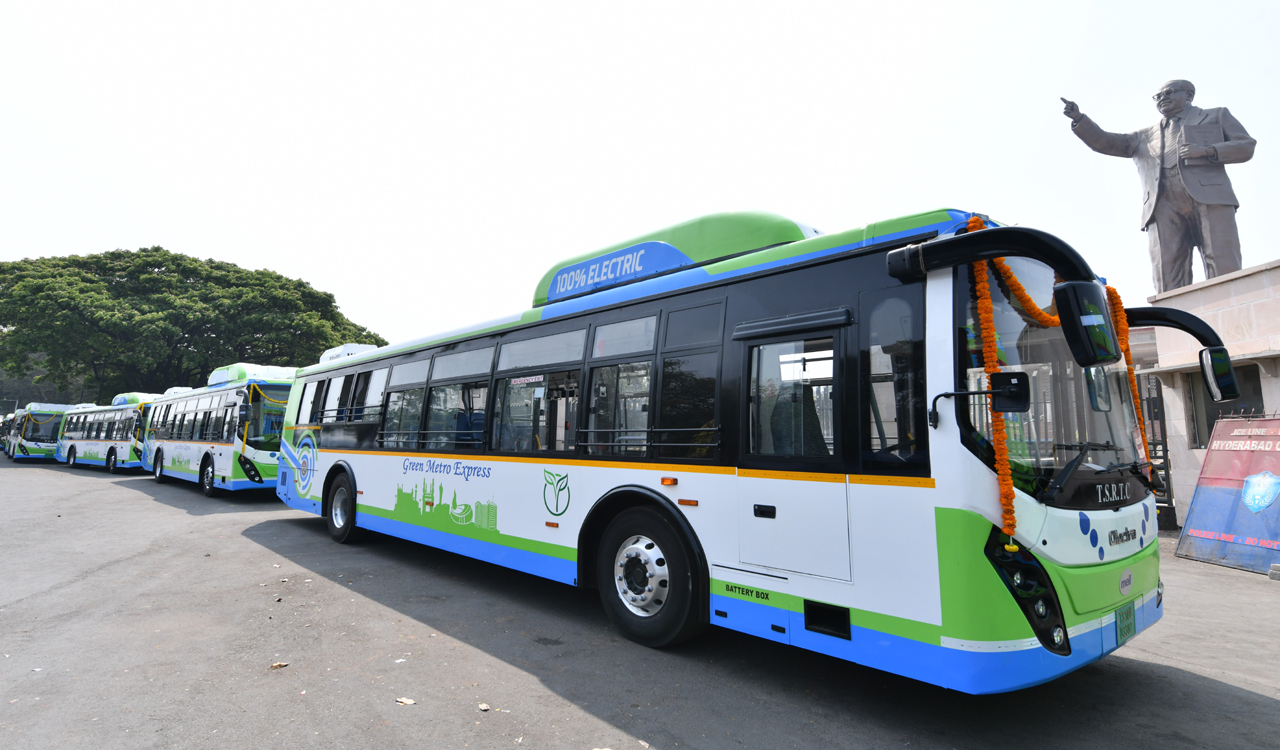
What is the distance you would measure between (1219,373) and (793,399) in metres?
2.87

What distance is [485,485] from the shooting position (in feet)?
22.6

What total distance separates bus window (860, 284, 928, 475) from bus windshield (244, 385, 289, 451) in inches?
568

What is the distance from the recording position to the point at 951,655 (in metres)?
3.27

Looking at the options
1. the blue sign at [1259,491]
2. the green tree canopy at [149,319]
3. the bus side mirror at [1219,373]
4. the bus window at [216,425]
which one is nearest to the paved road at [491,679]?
the blue sign at [1259,491]

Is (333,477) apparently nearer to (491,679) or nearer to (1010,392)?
(491,679)

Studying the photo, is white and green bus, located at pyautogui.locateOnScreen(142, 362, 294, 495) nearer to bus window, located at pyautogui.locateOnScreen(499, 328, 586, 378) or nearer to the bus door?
bus window, located at pyautogui.locateOnScreen(499, 328, 586, 378)

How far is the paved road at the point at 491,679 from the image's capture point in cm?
359

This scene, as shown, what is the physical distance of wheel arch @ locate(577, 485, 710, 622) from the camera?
4.62 m

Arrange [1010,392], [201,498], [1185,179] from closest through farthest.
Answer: [1010,392] < [1185,179] < [201,498]

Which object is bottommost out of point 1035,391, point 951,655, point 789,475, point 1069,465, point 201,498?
point 201,498

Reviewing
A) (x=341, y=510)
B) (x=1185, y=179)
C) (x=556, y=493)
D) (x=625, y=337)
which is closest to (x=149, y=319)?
(x=341, y=510)

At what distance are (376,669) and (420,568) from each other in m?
3.64

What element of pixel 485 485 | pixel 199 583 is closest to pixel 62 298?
pixel 199 583


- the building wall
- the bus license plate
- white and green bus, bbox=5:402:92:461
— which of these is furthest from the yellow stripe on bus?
white and green bus, bbox=5:402:92:461
